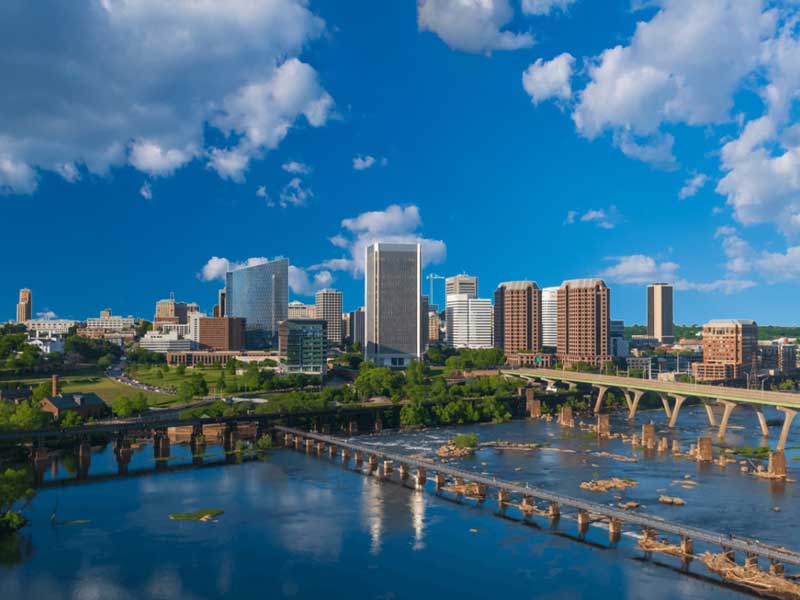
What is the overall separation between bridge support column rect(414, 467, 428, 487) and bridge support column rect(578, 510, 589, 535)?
18349 mm

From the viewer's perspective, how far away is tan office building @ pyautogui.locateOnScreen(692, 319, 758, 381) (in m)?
155

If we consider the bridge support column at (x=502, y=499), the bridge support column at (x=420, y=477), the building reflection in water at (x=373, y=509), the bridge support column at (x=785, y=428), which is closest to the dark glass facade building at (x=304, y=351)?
the building reflection in water at (x=373, y=509)

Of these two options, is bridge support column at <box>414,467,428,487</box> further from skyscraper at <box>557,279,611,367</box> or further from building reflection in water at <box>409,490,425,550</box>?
skyscraper at <box>557,279,611,367</box>

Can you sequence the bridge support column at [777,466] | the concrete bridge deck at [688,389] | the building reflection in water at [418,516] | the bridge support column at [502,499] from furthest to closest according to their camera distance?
the concrete bridge deck at [688,389] < the bridge support column at [777,466] < the bridge support column at [502,499] < the building reflection in water at [418,516]

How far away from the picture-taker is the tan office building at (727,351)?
508ft

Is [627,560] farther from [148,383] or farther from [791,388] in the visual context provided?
[791,388]

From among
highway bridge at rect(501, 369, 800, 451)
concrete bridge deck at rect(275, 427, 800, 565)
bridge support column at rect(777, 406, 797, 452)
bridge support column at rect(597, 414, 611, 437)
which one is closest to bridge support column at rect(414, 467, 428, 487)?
concrete bridge deck at rect(275, 427, 800, 565)

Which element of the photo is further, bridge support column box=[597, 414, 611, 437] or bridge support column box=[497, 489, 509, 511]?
bridge support column box=[597, 414, 611, 437]

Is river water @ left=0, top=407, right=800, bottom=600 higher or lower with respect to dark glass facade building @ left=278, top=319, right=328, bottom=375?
lower

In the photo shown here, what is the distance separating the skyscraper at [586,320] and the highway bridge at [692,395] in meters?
29.9

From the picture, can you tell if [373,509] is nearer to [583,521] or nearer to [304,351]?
[583,521]

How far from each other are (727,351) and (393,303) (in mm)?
81884

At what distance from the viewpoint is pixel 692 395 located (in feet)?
343

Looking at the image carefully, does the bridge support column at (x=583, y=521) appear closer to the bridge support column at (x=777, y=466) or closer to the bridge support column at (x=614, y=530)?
the bridge support column at (x=614, y=530)
